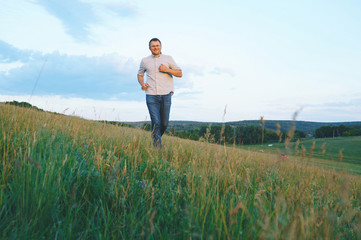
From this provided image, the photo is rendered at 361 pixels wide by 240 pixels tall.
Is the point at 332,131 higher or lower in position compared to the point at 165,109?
higher

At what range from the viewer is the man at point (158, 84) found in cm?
522

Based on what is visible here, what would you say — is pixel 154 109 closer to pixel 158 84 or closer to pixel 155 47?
pixel 158 84

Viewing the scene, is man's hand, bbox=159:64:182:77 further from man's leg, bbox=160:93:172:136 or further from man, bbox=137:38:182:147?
man's leg, bbox=160:93:172:136

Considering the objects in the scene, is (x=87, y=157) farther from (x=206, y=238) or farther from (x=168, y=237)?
(x=206, y=238)

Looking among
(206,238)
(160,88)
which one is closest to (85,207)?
(206,238)

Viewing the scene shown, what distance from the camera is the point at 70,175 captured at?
178cm

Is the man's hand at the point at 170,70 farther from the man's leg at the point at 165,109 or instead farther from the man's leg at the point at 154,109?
the man's leg at the point at 154,109

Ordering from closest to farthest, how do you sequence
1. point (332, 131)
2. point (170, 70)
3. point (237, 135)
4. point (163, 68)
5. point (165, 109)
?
point (237, 135)
point (163, 68)
point (170, 70)
point (165, 109)
point (332, 131)

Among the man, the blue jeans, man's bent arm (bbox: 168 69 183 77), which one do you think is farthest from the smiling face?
the blue jeans

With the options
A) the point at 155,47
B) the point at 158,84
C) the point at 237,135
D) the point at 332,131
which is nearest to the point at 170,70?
the point at 158,84

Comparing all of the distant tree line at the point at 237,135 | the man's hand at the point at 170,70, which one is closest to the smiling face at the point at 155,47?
the man's hand at the point at 170,70

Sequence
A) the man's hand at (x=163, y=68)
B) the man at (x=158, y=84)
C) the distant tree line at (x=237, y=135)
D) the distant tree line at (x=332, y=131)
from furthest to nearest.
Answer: the distant tree line at (x=332, y=131) → the man at (x=158, y=84) → the man's hand at (x=163, y=68) → the distant tree line at (x=237, y=135)

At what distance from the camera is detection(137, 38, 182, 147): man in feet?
17.1

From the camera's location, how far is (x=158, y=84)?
207 inches
